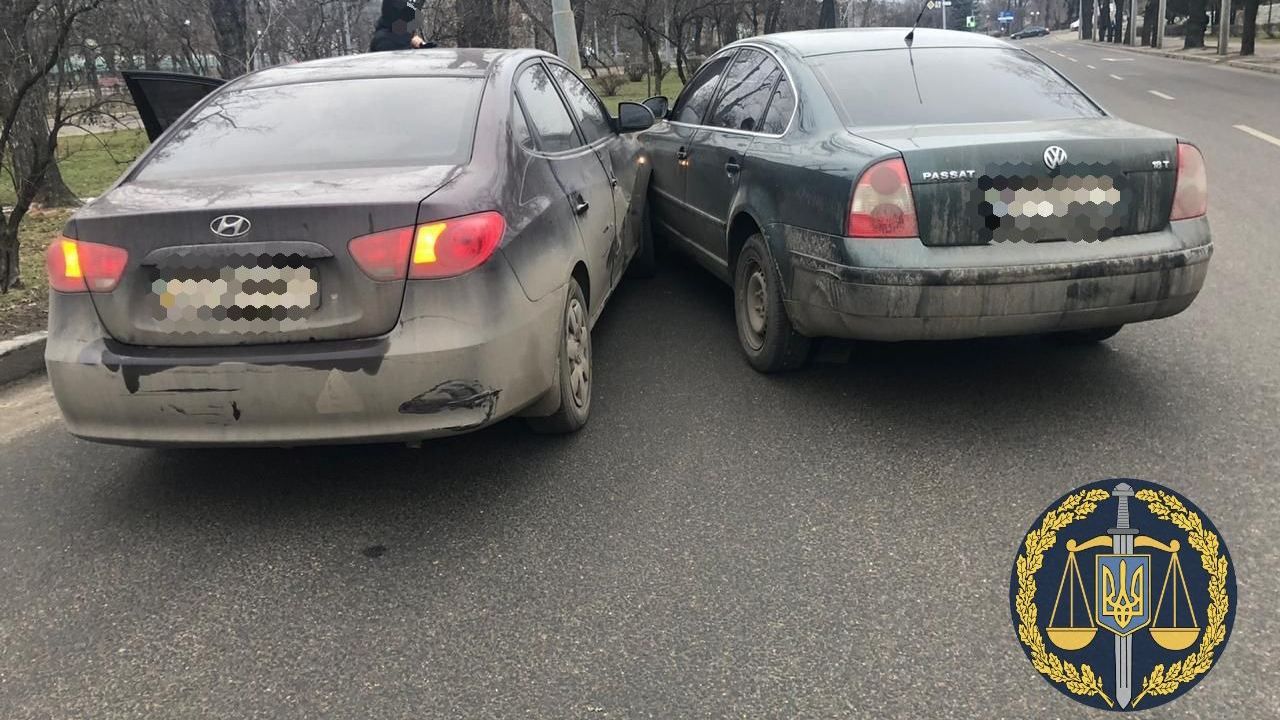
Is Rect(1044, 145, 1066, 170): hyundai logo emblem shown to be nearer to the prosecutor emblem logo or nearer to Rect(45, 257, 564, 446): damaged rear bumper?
the prosecutor emblem logo

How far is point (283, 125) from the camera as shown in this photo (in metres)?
3.66

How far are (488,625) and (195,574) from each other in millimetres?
1036

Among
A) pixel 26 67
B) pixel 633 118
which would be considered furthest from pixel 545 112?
pixel 26 67

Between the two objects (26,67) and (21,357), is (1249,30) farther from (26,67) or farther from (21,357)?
(21,357)

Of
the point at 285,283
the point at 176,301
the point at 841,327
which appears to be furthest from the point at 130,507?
the point at 841,327

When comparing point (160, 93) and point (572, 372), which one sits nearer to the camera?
point (572, 372)

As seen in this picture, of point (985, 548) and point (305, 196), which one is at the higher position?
point (305, 196)

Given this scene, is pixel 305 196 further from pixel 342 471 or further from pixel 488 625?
pixel 488 625

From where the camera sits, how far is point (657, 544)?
3039 mm

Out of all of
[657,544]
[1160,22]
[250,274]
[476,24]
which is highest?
[1160,22]

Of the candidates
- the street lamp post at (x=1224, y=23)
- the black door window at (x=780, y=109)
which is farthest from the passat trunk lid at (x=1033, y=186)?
the street lamp post at (x=1224, y=23)

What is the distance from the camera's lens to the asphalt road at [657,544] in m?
2.38

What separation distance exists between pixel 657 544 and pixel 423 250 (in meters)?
1.20

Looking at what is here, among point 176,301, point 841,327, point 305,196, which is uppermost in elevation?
point 305,196
